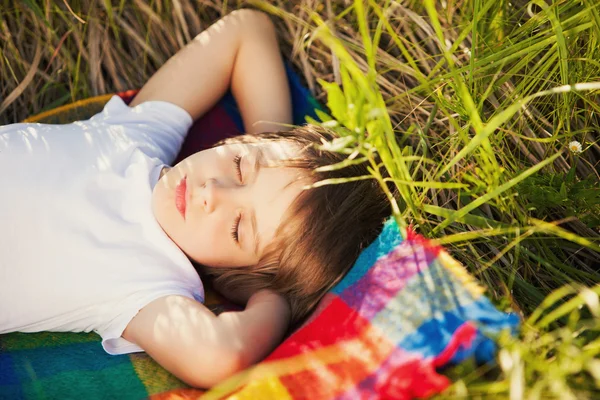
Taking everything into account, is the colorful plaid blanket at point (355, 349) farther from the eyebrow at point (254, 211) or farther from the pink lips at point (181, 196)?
the pink lips at point (181, 196)

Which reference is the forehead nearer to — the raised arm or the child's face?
the child's face

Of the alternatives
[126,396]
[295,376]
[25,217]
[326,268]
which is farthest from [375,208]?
[25,217]

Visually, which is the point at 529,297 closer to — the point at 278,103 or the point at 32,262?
the point at 278,103

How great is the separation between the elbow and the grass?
1.20ft

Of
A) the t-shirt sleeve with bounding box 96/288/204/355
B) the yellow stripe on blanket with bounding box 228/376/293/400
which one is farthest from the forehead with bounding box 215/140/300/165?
the yellow stripe on blanket with bounding box 228/376/293/400

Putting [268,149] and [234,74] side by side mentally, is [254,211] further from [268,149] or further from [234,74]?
[234,74]

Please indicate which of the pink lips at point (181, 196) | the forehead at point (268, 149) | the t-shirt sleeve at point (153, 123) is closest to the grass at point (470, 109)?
the forehead at point (268, 149)

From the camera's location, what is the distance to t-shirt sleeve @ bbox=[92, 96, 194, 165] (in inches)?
57.3

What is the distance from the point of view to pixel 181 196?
4.00 feet

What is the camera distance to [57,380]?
1.07m

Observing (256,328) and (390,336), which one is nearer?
(390,336)

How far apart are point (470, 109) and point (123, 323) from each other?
0.75m

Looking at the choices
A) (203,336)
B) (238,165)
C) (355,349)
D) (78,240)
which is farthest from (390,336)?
(78,240)

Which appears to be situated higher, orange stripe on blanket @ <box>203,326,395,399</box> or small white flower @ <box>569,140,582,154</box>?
small white flower @ <box>569,140,582,154</box>
